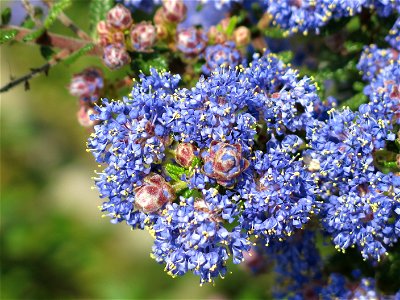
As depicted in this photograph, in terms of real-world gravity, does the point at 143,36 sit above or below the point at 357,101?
above

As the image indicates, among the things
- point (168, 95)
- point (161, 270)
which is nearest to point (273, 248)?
point (168, 95)

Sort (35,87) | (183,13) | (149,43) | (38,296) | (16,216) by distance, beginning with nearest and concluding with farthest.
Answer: (149,43), (183,13), (38,296), (16,216), (35,87)

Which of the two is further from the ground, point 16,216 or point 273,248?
point 16,216

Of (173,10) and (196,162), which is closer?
(196,162)

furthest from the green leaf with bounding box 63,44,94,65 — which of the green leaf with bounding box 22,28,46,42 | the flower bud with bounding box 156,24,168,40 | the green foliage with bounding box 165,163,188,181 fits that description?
the green foliage with bounding box 165,163,188,181

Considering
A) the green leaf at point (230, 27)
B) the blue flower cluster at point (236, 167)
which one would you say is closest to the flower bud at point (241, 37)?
the green leaf at point (230, 27)

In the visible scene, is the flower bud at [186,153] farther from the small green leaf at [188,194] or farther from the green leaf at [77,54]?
the green leaf at [77,54]

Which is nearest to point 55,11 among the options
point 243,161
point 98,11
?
point 98,11

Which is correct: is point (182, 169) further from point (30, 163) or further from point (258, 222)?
point (30, 163)

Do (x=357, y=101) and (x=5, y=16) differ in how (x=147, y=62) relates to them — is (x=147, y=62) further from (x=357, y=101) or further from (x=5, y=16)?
(x=357, y=101)
